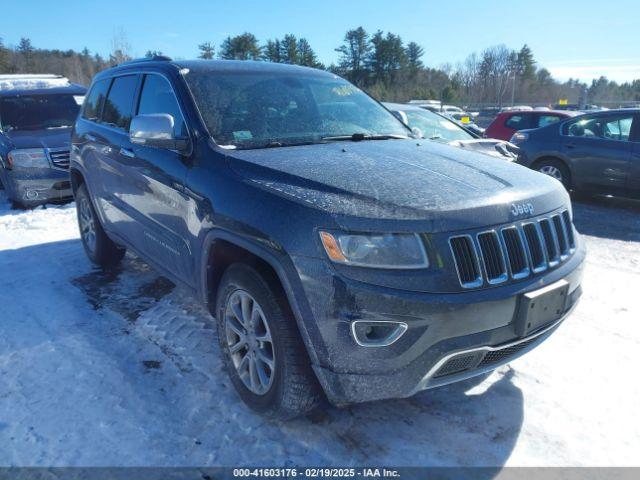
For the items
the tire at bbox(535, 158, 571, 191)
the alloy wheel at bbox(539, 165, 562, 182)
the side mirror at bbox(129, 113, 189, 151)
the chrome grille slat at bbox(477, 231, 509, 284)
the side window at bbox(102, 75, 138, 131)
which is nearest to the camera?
the chrome grille slat at bbox(477, 231, 509, 284)

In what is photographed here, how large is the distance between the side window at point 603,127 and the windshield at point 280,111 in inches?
221

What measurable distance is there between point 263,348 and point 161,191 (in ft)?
4.45

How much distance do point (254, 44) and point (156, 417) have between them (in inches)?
2329

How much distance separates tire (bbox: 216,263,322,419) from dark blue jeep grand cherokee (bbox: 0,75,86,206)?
252 inches

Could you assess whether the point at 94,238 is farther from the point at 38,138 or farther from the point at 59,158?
the point at 38,138

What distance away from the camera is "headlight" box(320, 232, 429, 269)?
217 centimetres

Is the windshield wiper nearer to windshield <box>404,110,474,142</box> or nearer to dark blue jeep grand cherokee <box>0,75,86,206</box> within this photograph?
windshield <box>404,110,474,142</box>

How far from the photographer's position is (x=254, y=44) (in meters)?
56.9

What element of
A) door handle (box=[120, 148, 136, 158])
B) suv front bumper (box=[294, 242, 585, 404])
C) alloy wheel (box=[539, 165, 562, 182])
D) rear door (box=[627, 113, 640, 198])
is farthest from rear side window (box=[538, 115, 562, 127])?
suv front bumper (box=[294, 242, 585, 404])

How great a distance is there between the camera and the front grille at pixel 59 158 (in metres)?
7.92

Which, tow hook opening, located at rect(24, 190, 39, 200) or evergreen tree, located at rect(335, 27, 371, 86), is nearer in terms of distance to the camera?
tow hook opening, located at rect(24, 190, 39, 200)

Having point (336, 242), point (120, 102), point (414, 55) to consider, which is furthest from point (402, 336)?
point (414, 55)

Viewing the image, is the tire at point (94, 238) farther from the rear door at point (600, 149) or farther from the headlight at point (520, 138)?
the headlight at point (520, 138)

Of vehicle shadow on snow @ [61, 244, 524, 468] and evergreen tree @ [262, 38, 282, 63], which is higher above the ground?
evergreen tree @ [262, 38, 282, 63]
